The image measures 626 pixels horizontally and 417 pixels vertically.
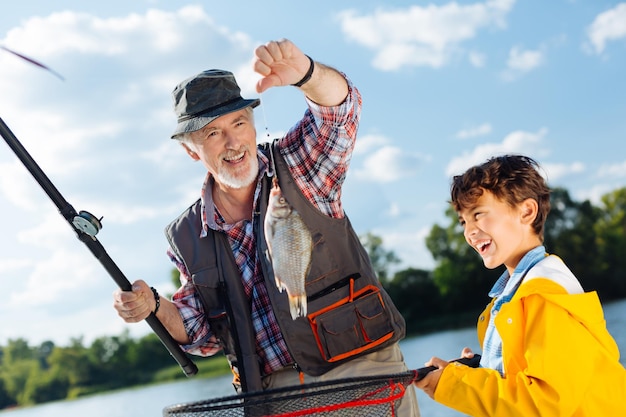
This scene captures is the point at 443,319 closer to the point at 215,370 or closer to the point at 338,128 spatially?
the point at 215,370

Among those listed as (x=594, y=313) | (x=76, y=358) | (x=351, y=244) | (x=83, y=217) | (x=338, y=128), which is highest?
(x=76, y=358)

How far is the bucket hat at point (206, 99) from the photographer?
127 inches

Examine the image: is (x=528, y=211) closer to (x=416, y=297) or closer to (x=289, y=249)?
(x=289, y=249)

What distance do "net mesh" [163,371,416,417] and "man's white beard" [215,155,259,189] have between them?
1100 mm

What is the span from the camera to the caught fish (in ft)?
8.48

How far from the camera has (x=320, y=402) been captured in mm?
2385

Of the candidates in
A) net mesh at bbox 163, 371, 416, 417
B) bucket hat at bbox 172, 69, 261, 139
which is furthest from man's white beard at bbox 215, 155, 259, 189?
net mesh at bbox 163, 371, 416, 417

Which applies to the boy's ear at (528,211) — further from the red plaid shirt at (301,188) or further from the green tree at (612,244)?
the green tree at (612,244)

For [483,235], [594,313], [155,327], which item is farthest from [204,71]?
[594,313]

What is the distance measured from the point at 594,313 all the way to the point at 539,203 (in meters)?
0.53

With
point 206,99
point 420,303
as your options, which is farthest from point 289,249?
point 420,303

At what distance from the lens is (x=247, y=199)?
3.47m

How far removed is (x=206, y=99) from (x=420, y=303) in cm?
3618

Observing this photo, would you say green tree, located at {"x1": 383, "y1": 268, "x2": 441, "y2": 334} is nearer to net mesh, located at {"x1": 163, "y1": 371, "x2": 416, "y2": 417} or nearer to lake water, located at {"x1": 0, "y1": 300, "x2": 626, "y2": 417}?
lake water, located at {"x1": 0, "y1": 300, "x2": 626, "y2": 417}
